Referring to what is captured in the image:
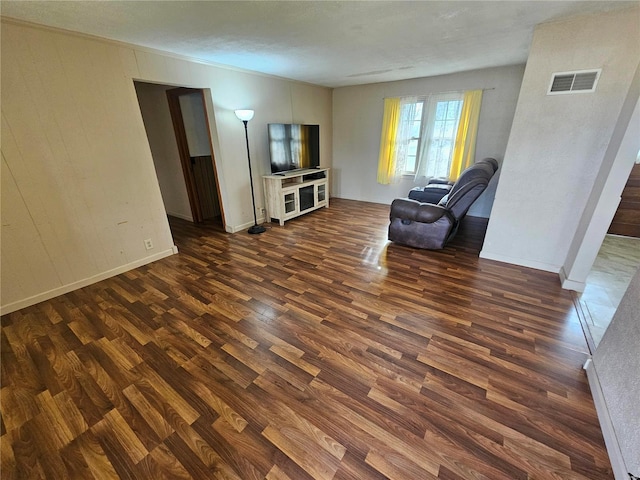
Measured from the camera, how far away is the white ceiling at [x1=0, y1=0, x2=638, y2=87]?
1.82 m

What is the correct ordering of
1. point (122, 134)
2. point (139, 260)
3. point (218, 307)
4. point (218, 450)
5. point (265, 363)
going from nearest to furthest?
1. point (218, 450)
2. point (265, 363)
3. point (218, 307)
4. point (122, 134)
5. point (139, 260)

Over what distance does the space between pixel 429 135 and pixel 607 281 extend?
10.3ft

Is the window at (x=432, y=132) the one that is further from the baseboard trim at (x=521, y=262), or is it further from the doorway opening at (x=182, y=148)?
the doorway opening at (x=182, y=148)

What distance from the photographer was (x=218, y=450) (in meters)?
1.24

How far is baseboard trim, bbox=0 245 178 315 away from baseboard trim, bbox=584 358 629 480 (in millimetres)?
3897

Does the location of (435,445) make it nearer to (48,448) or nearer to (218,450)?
(218,450)

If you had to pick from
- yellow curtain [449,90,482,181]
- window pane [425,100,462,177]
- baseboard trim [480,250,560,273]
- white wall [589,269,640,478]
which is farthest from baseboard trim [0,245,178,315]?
yellow curtain [449,90,482,181]

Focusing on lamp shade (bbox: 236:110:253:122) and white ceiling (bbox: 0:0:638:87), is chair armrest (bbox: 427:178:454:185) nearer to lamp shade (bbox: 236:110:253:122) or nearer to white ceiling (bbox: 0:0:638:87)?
white ceiling (bbox: 0:0:638:87)

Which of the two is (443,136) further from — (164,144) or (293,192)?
(164,144)

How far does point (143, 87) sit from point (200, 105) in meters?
0.87

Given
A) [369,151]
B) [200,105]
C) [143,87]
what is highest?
[143,87]

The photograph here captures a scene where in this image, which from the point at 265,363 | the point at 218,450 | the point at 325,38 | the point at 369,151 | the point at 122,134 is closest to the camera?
the point at 218,450

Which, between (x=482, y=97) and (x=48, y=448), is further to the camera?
(x=482, y=97)

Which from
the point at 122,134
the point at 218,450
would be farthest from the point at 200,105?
the point at 218,450
